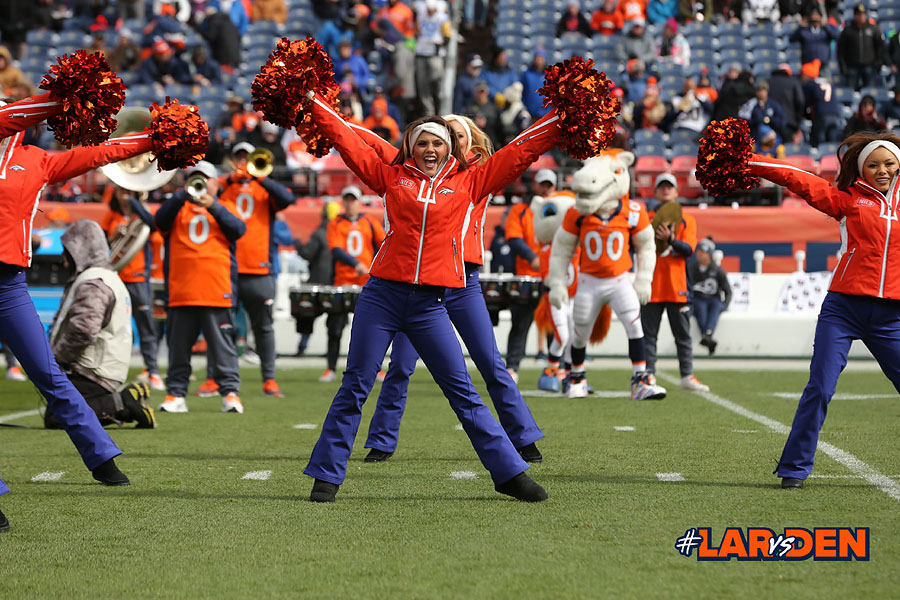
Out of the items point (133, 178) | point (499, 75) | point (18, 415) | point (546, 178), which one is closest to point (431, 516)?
point (133, 178)

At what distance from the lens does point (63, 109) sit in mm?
5195

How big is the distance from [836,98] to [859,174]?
55.3 ft

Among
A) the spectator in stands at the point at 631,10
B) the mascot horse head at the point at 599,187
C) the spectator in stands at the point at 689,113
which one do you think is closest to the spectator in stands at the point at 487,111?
the spectator in stands at the point at 689,113

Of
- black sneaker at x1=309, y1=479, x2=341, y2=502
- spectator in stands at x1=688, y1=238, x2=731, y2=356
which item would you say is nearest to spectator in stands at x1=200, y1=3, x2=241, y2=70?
spectator in stands at x1=688, y1=238, x2=731, y2=356

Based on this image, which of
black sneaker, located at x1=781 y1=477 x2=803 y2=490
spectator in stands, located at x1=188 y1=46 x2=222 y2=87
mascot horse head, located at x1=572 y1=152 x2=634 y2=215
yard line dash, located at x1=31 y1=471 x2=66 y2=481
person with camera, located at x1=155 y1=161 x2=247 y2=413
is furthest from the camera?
spectator in stands, located at x1=188 y1=46 x2=222 y2=87

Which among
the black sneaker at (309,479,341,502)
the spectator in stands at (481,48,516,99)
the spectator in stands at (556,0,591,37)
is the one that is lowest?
the black sneaker at (309,479,341,502)

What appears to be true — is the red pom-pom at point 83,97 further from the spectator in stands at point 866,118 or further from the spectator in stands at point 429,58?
the spectator in stands at point 429,58

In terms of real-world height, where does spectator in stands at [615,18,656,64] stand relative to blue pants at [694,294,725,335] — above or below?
above

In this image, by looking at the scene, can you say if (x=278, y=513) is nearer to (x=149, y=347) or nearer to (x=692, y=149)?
(x=149, y=347)

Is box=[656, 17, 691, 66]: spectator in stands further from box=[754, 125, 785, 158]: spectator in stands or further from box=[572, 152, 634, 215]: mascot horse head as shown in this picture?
box=[572, 152, 634, 215]: mascot horse head

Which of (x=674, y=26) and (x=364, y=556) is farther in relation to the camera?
(x=674, y=26)

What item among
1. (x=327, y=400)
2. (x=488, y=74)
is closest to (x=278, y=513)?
(x=327, y=400)

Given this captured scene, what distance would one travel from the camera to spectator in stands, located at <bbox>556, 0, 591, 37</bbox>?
24.1 metres

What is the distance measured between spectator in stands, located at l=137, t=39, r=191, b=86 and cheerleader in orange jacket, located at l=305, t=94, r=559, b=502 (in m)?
18.8
